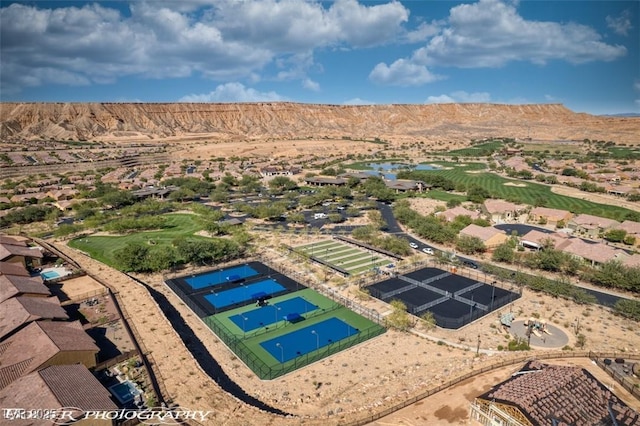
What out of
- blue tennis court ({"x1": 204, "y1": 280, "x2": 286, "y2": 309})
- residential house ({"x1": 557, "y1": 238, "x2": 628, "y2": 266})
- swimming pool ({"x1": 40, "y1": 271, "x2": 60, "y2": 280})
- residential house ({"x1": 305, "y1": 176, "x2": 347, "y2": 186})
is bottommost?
blue tennis court ({"x1": 204, "y1": 280, "x2": 286, "y2": 309})

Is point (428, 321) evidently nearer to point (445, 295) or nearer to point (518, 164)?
point (445, 295)

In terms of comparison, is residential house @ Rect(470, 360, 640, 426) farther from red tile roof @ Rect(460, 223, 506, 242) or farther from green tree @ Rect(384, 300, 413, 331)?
red tile roof @ Rect(460, 223, 506, 242)

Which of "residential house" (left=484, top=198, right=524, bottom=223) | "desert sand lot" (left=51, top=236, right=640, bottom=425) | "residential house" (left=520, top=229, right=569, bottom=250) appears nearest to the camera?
"desert sand lot" (left=51, top=236, right=640, bottom=425)

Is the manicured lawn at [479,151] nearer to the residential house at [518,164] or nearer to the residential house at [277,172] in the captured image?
the residential house at [518,164]

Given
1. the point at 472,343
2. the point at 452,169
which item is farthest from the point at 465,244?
the point at 452,169

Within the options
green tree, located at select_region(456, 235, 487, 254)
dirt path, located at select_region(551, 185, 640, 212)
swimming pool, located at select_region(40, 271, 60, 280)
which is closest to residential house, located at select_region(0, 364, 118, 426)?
swimming pool, located at select_region(40, 271, 60, 280)

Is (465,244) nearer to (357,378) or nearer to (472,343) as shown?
(472,343)
